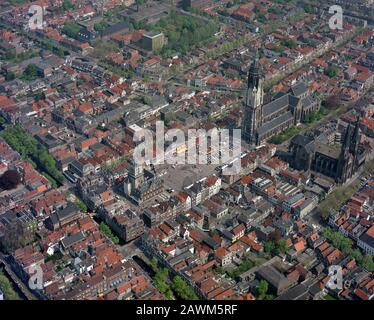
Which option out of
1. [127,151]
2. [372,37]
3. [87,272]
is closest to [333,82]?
[372,37]

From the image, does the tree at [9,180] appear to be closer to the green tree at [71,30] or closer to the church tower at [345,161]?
the church tower at [345,161]

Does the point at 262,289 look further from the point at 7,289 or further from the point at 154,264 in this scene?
the point at 7,289

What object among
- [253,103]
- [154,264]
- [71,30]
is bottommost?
[154,264]

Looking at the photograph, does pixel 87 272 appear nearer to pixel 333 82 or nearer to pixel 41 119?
pixel 41 119

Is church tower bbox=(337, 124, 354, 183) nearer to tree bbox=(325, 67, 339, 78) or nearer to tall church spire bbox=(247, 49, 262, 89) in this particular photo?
tall church spire bbox=(247, 49, 262, 89)

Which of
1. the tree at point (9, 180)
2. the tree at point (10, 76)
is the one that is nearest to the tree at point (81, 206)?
the tree at point (9, 180)

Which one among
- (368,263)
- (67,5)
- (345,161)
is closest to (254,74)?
(345,161)
